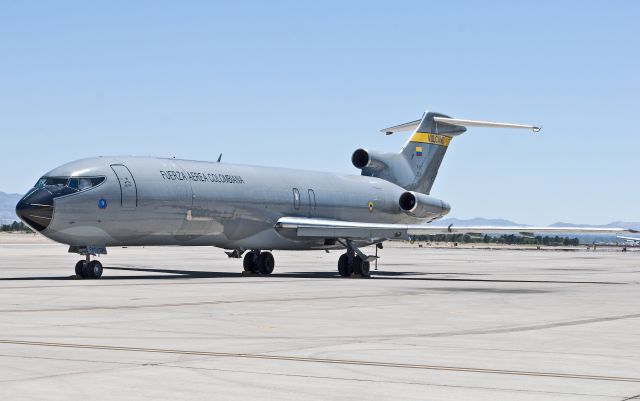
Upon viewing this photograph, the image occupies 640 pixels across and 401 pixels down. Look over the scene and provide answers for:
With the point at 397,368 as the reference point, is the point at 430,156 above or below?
above

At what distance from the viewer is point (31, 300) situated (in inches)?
852

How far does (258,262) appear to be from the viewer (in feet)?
127

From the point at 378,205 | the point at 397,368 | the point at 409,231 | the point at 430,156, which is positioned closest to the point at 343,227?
the point at 409,231

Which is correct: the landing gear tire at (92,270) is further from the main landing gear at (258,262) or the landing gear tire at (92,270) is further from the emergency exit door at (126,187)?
the main landing gear at (258,262)

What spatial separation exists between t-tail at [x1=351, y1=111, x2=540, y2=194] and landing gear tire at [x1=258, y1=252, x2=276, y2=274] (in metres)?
8.70

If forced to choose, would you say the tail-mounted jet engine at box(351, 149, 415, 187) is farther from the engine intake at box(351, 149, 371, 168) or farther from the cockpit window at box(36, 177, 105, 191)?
the cockpit window at box(36, 177, 105, 191)

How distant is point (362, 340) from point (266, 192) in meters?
23.5

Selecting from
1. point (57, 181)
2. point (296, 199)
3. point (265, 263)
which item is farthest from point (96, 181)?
point (296, 199)

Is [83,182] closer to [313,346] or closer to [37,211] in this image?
[37,211]

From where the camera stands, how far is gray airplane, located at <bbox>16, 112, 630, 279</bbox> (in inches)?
1222

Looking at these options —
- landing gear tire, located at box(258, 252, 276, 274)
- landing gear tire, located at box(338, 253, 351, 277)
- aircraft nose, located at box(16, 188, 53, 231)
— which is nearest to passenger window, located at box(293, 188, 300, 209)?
landing gear tire, located at box(258, 252, 276, 274)

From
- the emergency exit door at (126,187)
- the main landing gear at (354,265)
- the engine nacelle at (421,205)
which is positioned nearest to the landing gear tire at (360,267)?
the main landing gear at (354,265)

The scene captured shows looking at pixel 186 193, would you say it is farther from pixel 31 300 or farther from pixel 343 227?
pixel 31 300

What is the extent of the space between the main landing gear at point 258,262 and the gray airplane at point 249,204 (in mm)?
38
